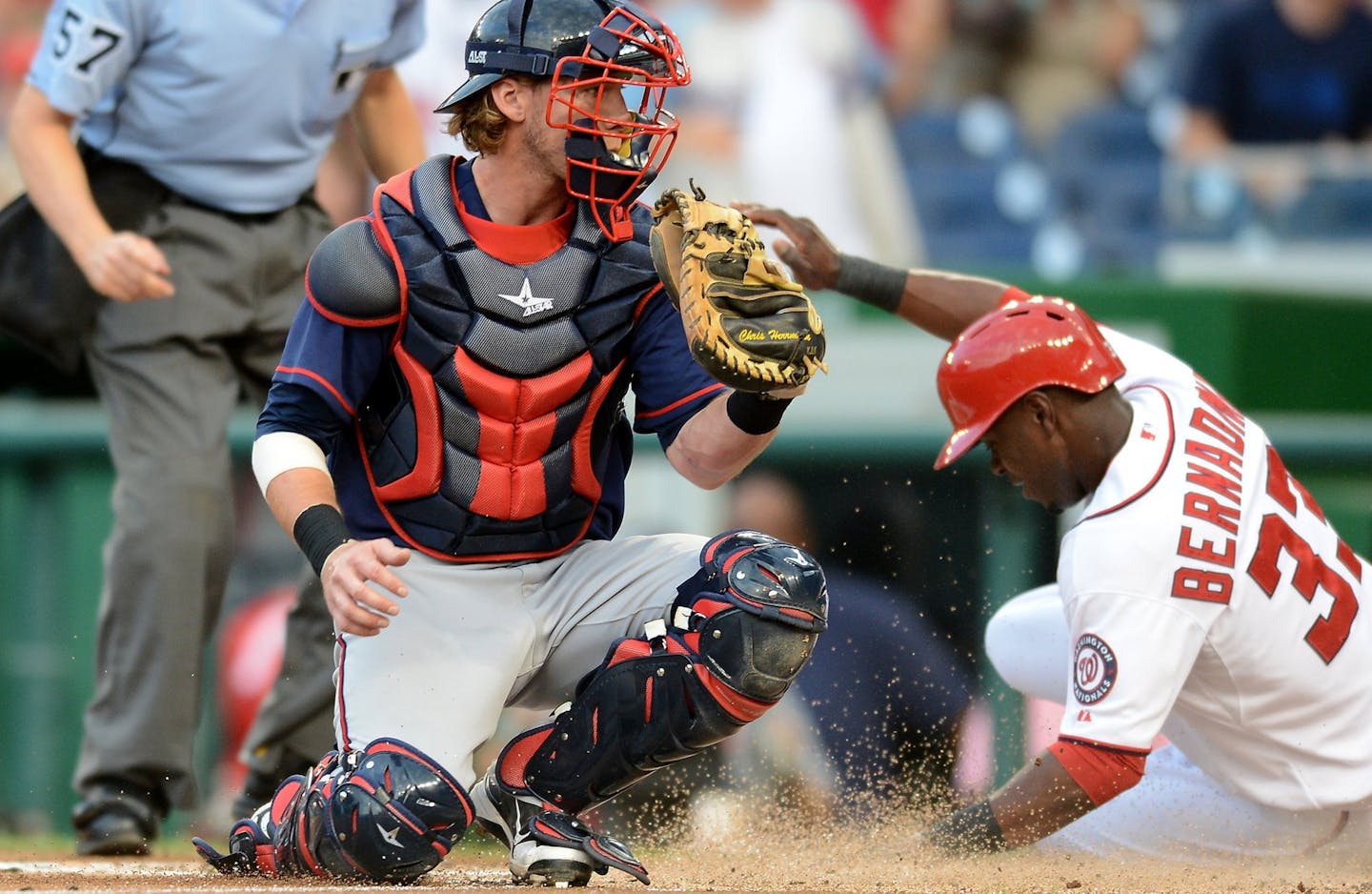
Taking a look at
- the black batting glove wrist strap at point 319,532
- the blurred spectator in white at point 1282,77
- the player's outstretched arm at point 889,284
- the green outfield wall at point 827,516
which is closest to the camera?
the black batting glove wrist strap at point 319,532

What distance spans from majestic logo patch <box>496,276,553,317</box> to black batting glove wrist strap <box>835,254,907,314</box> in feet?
3.64

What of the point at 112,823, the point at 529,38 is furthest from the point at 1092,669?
the point at 112,823

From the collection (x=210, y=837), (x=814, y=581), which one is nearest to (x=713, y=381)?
(x=814, y=581)

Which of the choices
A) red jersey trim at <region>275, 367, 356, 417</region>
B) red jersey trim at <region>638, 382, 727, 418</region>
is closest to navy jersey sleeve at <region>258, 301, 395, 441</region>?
red jersey trim at <region>275, 367, 356, 417</region>

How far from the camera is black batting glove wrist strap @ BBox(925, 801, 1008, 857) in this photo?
12.8ft

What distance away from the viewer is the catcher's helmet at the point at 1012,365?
4.09 m

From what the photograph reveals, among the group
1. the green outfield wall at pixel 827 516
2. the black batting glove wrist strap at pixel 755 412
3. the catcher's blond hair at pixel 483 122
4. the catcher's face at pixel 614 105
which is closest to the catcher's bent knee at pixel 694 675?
the black batting glove wrist strap at pixel 755 412

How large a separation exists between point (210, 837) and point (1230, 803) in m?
3.06

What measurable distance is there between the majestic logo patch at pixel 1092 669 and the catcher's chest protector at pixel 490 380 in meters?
1.03

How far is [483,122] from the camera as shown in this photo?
3.88 metres

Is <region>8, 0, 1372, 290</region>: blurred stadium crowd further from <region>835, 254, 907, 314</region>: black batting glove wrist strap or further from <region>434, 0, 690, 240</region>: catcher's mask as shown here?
<region>434, 0, 690, 240</region>: catcher's mask

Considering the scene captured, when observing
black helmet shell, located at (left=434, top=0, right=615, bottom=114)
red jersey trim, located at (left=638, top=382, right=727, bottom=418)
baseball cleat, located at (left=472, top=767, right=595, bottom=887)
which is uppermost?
black helmet shell, located at (left=434, top=0, right=615, bottom=114)

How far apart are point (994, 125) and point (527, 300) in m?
6.46

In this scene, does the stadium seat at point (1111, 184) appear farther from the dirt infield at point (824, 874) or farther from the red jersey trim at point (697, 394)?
the red jersey trim at point (697, 394)
